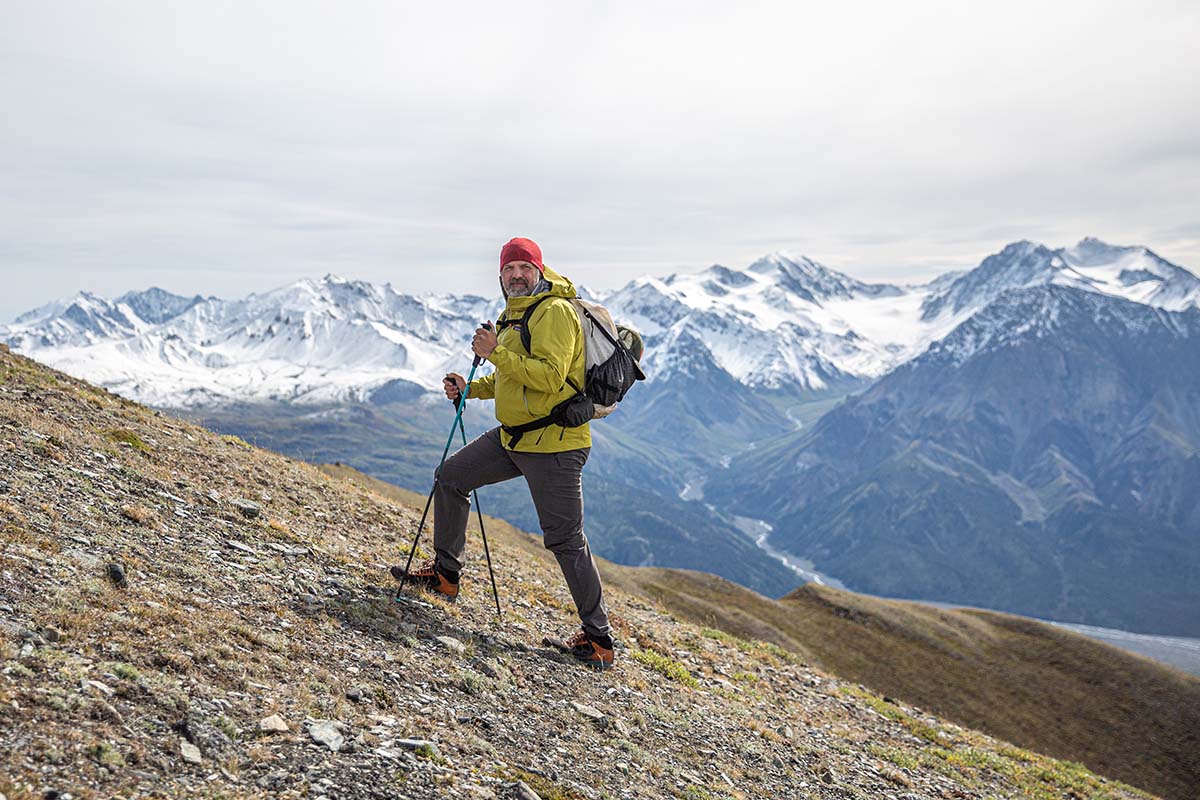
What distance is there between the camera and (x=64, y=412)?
14898mm

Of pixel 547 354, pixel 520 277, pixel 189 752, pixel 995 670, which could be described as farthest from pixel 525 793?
pixel 995 670

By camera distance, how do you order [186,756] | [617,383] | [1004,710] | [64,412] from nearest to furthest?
1. [186,756]
2. [617,383]
3. [64,412]
4. [1004,710]

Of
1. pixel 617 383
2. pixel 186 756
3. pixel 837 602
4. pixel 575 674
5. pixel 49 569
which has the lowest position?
pixel 837 602

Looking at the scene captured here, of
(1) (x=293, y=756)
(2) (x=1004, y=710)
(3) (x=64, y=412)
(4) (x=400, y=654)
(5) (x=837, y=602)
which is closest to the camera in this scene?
(1) (x=293, y=756)

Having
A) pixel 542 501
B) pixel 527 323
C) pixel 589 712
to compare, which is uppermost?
pixel 527 323

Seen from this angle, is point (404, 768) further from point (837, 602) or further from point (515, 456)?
point (837, 602)

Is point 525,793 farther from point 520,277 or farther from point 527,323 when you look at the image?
point 520,277

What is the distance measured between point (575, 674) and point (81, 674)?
21.6 ft

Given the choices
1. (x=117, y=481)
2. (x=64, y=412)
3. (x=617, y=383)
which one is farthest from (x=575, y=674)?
(x=64, y=412)

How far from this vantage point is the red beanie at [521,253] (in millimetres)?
10508

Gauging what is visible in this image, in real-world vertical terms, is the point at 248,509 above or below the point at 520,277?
below

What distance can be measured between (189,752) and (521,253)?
7032 mm

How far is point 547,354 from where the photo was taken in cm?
972

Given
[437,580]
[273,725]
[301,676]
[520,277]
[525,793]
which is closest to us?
[273,725]
